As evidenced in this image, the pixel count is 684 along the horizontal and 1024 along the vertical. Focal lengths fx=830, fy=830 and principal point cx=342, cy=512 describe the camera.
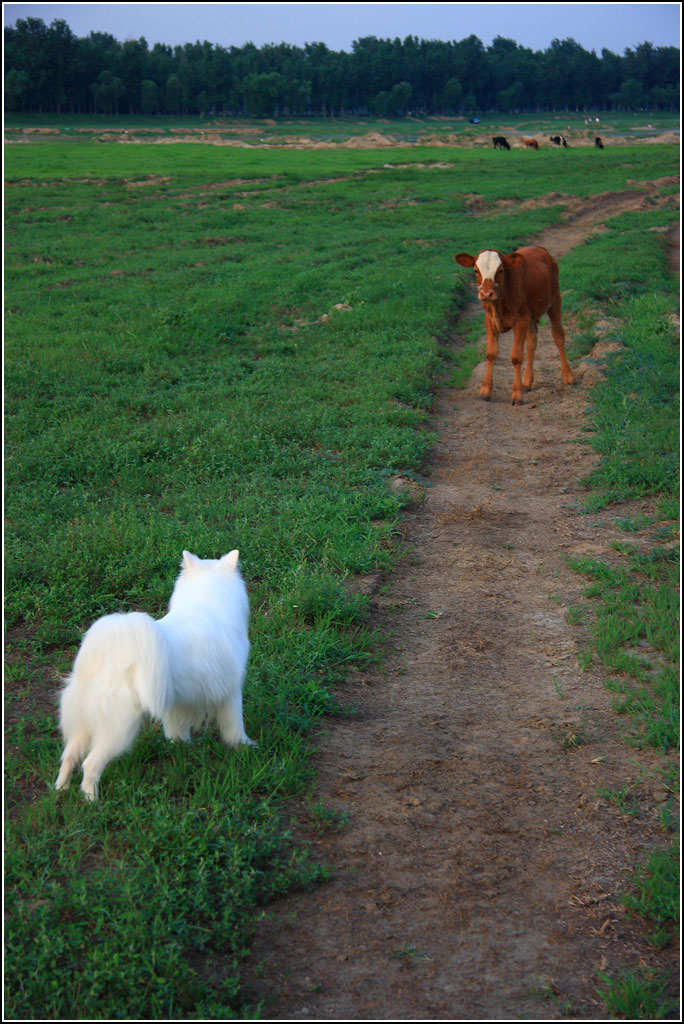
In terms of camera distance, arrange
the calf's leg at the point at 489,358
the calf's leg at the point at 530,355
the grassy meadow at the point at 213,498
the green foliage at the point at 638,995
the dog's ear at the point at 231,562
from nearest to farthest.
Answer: the green foliage at the point at 638,995 < the grassy meadow at the point at 213,498 < the dog's ear at the point at 231,562 < the calf's leg at the point at 489,358 < the calf's leg at the point at 530,355

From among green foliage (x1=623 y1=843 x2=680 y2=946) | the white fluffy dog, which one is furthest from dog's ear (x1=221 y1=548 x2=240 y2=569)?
green foliage (x1=623 y1=843 x2=680 y2=946)

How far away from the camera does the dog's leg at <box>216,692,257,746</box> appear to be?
3842 millimetres

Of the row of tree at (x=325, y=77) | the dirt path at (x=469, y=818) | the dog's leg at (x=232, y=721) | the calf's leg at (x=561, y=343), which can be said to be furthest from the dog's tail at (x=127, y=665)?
the row of tree at (x=325, y=77)

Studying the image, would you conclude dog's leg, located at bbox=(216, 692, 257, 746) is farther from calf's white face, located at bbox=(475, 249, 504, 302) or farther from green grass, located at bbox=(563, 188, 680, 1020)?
calf's white face, located at bbox=(475, 249, 504, 302)

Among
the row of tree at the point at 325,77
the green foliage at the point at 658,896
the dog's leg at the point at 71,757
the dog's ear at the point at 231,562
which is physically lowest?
the green foliage at the point at 658,896

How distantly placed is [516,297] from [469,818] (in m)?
7.94

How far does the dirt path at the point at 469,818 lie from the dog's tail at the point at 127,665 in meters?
0.99

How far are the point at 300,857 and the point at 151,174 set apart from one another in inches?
1424

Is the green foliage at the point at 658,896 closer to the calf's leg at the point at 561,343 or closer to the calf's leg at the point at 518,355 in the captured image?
the calf's leg at the point at 518,355

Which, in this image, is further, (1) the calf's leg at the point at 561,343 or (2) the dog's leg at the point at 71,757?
(1) the calf's leg at the point at 561,343

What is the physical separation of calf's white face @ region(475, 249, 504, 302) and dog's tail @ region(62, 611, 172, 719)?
777cm

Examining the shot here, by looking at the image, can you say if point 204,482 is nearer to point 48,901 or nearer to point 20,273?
point 48,901

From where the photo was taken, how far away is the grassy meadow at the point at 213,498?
3084 mm

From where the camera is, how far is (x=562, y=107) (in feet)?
403
